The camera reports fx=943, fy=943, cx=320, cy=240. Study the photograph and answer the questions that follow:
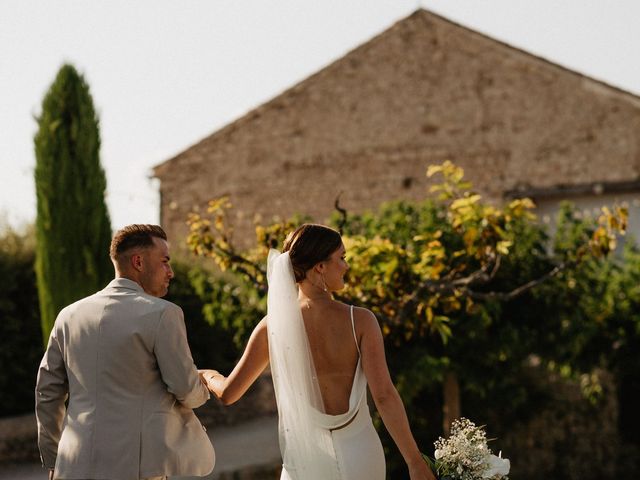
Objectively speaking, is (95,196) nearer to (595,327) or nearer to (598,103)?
(595,327)

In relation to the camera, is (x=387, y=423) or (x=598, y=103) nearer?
(x=387, y=423)

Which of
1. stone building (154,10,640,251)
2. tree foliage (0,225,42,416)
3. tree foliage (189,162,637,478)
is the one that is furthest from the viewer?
stone building (154,10,640,251)

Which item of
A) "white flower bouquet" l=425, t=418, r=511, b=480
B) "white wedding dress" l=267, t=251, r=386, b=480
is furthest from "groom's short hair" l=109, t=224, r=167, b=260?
"white flower bouquet" l=425, t=418, r=511, b=480

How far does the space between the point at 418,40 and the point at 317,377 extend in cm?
1372

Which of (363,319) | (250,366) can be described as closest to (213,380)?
(250,366)

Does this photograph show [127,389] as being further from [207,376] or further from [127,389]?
[207,376]

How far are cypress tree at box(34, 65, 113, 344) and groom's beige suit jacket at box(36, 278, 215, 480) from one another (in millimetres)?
8102

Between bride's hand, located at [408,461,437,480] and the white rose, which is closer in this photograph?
bride's hand, located at [408,461,437,480]

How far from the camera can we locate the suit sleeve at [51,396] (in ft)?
12.3

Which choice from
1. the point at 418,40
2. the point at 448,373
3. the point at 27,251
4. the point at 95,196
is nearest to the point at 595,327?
the point at 448,373

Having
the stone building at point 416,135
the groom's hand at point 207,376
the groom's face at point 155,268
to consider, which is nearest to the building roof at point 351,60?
the stone building at point 416,135

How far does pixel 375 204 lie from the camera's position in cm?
1700

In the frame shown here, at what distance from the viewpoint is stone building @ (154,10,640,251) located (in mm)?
15812

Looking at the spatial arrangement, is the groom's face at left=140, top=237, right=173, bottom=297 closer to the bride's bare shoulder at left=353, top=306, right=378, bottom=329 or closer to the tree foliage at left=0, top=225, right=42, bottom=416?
the bride's bare shoulder at left=353, top=306, right=378, bottom=329
